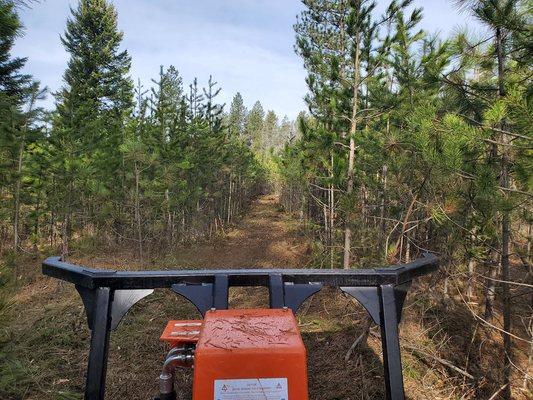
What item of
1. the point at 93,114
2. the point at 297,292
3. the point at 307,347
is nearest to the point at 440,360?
the point at 307,347

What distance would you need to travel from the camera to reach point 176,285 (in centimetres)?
161

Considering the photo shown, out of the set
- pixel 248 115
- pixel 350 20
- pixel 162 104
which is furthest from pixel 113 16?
pixel 248 115

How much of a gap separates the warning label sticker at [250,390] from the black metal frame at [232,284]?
40 centimetres

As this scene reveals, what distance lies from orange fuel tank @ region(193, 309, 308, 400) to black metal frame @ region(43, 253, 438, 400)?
1.04 feet

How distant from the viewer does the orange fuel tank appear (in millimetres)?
1195

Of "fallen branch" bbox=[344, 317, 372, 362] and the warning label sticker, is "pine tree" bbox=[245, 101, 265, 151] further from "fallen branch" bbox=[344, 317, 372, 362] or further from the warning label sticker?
the warning label sticker

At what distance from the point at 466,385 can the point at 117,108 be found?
73.6ft

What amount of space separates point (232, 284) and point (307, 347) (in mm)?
5678

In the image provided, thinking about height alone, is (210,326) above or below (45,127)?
below

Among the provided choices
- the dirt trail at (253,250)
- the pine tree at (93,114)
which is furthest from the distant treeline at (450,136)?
the pine tree at (93,114)

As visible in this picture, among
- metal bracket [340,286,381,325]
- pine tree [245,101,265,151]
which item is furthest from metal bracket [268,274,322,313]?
pine tree [245,101,265,151]

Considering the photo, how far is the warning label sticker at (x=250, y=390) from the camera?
118 centimetres

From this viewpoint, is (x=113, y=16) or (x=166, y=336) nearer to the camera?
(x=166, y=336)

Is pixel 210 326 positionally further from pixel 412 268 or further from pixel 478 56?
pixel 478 56
